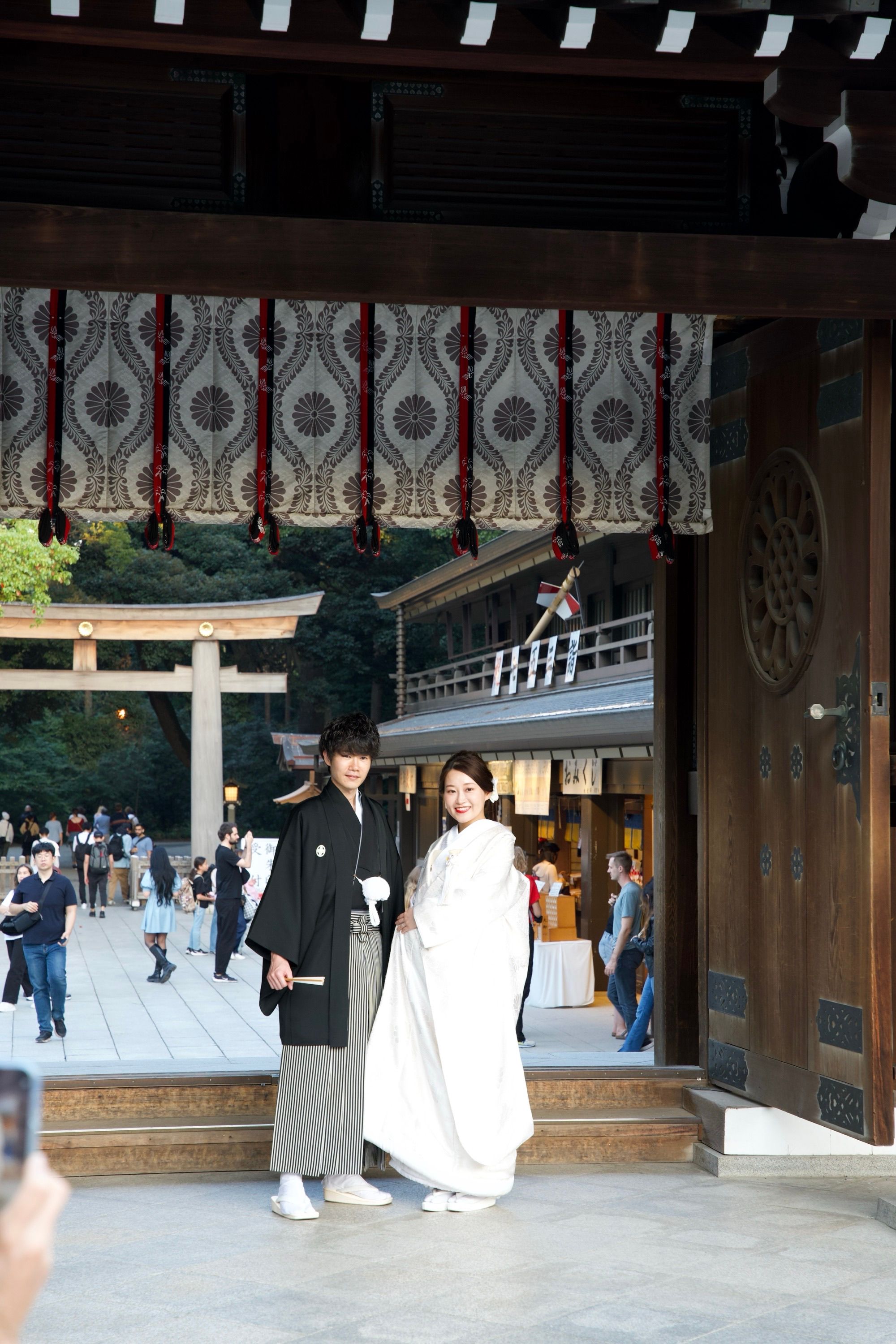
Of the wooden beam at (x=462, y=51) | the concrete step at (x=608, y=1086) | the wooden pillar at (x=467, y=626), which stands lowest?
the concrete step at (x=608, y=1086)

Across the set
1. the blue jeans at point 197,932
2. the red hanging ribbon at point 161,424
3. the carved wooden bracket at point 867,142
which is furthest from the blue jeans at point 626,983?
the blue jeans at point 197,932

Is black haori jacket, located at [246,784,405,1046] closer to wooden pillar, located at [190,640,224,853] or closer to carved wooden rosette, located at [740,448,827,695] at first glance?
carved wooden rosette, located at [740,448,827,695]

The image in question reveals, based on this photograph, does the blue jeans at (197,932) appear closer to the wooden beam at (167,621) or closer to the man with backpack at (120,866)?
the wooden beam at (167,621)

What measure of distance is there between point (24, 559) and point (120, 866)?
32.2 feet

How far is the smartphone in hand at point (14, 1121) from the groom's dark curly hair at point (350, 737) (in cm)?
369

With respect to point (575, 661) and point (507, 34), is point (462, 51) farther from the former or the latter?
point (575, 661)

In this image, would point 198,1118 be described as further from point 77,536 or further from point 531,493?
point 77,536

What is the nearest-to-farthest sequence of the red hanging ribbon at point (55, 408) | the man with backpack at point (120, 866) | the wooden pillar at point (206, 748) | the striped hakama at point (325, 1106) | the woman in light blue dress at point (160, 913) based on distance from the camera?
the striped hakama at point (325, 1106)
the red hanging ribbon at point (55, 408)
the woman in light blue dress at point (160, 913)
the wooden pillar at point (206, 748)
the man with backpack at point (120, 866)

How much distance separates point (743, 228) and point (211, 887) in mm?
11540

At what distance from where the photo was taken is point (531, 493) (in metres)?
5.13

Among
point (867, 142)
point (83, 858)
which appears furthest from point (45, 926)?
point (83, 858)

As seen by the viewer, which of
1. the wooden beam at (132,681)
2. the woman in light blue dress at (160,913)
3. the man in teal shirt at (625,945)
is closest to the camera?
the man in teal shirt at (625,945)

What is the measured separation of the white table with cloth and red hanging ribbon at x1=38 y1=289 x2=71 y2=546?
8202mm

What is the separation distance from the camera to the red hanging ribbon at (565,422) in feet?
16.9
